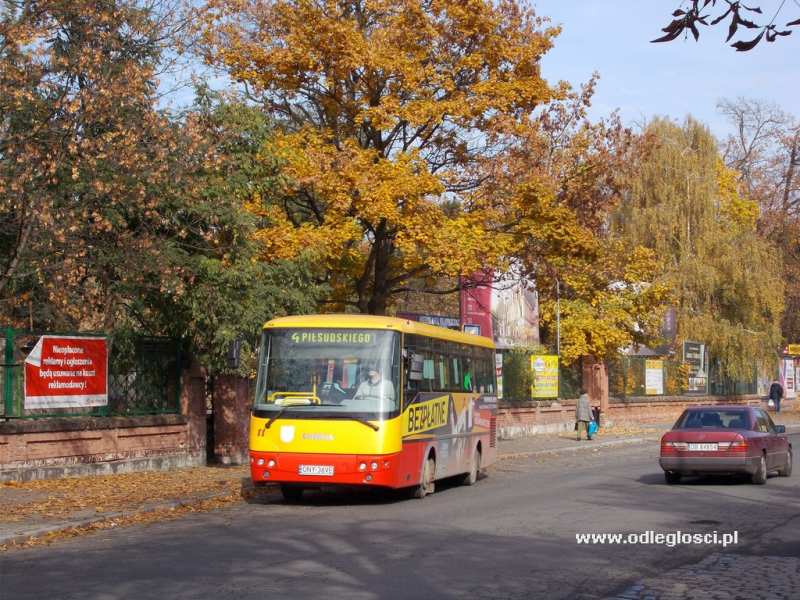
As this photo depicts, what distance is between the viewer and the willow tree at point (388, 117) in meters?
25.1

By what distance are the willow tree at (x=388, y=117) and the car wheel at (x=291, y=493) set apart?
7209 mm

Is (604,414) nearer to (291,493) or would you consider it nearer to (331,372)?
(291,493)

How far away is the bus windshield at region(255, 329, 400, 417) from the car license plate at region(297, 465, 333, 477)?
83cm

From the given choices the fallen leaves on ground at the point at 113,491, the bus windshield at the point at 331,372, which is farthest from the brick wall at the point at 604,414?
the bus windshield at the point at 331,372

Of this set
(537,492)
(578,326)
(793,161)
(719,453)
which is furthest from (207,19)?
(793,161)

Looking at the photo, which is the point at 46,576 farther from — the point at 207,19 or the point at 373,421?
the point at 207,19

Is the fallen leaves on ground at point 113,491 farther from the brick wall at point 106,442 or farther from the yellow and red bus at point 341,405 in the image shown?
the yellow and red bus at point 341,405

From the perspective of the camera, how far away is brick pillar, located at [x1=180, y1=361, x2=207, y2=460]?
24.1m

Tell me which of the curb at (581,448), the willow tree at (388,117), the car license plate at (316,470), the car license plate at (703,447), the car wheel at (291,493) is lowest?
the curb at (581,448)

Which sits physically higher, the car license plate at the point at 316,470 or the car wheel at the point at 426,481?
the car license plate at the point at 316,470

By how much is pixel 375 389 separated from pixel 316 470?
1487 mm

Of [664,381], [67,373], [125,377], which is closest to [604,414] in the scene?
[664,381]

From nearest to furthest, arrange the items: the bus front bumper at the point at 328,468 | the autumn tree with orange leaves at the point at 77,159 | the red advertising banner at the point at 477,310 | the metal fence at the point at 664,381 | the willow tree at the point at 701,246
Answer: the bus front bumper at the point at 328,468
the autumn tree with orange leaves at the point at 77,159
the red advertising banner at the point at 477,310
the metal fence at the point at 664,381
the willow tree at the point at 701,246

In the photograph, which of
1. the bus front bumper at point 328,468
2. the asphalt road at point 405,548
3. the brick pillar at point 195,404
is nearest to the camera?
the asphalt road at point 405,548
